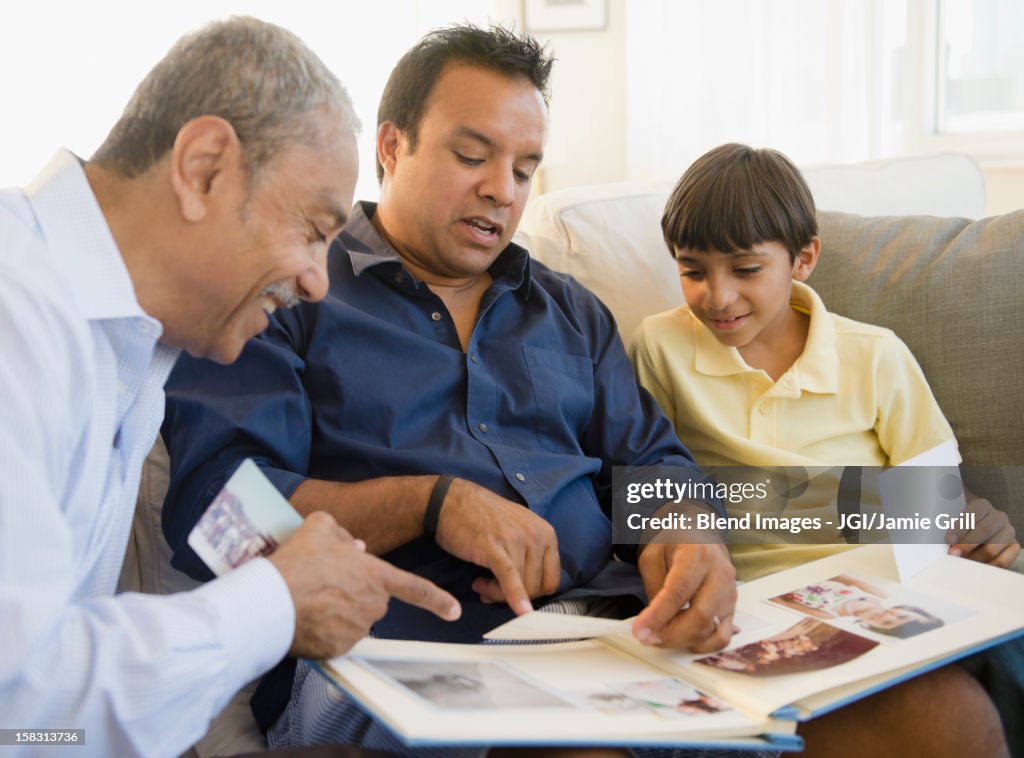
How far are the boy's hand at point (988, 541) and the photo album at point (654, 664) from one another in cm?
25

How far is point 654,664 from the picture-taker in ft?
3.59

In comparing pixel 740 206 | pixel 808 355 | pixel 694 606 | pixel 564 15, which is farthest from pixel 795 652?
pixel 564 15

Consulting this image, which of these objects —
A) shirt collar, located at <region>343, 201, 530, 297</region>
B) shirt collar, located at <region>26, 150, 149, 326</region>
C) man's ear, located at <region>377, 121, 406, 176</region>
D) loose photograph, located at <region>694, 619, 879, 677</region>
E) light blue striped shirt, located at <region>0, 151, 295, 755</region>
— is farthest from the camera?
man's ear, located at <region>377, 121, 406, 176</region>

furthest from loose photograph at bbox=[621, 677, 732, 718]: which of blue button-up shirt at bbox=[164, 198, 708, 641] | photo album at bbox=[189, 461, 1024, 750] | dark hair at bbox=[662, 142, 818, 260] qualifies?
dark hair at bbox=[662, 142, 818, 260]

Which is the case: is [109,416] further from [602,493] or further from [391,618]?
[602,493]

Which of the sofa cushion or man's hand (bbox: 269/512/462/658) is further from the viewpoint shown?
the sofa cushion

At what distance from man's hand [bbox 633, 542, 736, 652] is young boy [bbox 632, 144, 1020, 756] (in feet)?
1.29

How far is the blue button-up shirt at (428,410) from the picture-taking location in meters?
1.30

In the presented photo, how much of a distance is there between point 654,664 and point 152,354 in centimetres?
61

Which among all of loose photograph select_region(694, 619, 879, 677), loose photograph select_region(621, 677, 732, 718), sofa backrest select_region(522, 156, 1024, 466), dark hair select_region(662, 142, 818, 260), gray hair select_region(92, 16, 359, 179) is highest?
gray hair select_region(92, 16, 359, 179)

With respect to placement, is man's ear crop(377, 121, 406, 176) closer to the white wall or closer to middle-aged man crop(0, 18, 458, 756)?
middle-aged man crop(0, 18, 458, 756)

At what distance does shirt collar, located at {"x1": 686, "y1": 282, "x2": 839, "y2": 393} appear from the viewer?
1669mm

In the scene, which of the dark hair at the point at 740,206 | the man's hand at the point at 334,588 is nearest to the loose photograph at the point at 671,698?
the man's hand at the point at 334,588

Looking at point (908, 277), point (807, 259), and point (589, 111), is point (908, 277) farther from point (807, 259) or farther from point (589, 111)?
point (589, 111)
